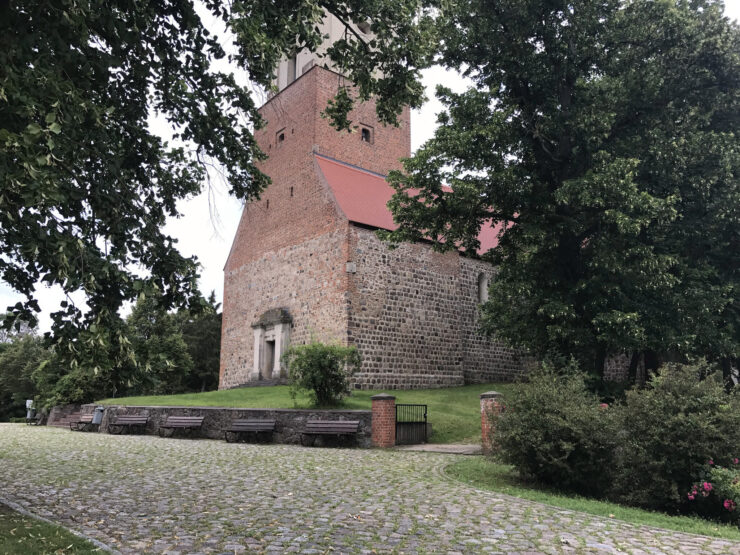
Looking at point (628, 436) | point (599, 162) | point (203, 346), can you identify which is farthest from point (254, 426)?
point (203, 346)

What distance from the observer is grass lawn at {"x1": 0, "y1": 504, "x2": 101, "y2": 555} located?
4730 millimetres

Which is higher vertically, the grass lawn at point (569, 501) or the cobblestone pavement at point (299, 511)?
the cobblestone pavement at point (299, 511)

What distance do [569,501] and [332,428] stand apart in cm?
735

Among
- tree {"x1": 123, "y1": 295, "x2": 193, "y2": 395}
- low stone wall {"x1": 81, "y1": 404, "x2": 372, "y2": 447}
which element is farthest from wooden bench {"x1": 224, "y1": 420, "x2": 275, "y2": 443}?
tree {"x1": 123, "y1": 295, "x2": 193, "y2": 395}

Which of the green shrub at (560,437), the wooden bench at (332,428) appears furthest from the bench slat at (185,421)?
the green shrub at (560,437)

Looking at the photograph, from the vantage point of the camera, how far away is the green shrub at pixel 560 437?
875 centimetres

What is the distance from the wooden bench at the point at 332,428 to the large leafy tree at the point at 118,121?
689cm

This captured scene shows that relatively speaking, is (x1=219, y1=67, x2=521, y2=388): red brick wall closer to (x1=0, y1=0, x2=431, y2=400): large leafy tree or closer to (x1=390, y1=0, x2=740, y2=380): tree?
(x1=390, y1=0, x2=740, y2=380): tree

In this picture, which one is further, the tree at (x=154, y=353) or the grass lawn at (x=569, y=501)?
the grass lawn at (x=569, y=501)

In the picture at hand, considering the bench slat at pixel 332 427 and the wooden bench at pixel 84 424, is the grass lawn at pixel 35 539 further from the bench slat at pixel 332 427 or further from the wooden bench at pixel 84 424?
the wooden bench at pixel 84 424

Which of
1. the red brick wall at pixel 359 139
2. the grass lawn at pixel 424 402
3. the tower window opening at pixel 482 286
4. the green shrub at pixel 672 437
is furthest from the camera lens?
the tower window opening at pixel 482 286

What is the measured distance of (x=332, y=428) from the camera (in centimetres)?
1427

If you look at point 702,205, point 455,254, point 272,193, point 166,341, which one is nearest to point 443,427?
point 702,205

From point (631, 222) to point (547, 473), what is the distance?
6.02 metres
